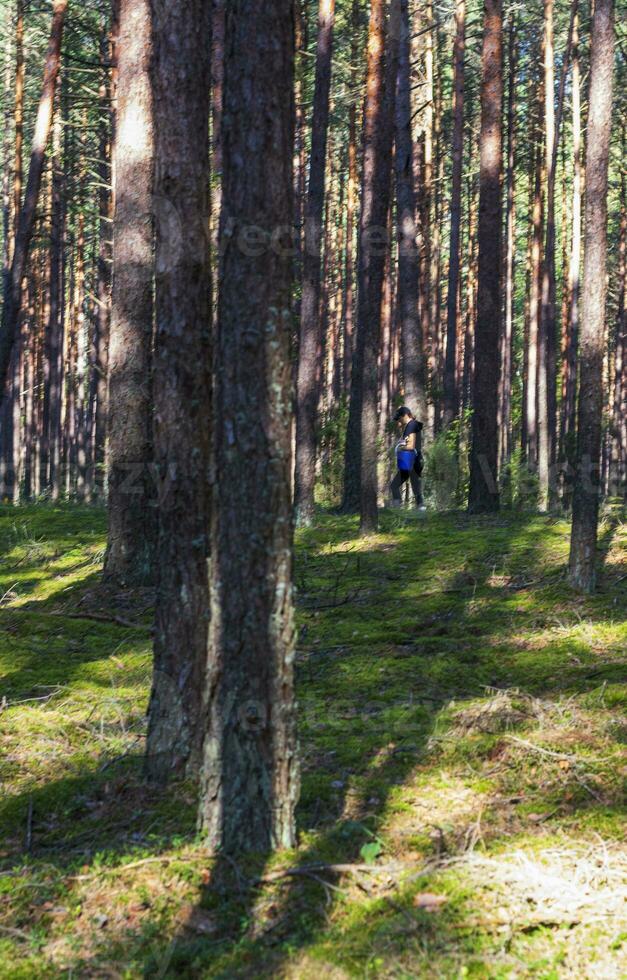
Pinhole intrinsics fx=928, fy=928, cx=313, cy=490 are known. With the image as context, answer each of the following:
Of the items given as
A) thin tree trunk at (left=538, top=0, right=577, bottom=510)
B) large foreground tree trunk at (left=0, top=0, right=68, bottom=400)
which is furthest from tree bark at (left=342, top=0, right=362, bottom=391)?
large foreground tree trunk at (left=0, top=0, right=68, bottom=400)

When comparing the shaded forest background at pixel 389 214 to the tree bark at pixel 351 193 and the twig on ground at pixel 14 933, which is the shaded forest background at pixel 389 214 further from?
the twig on ground at pixel 14 933

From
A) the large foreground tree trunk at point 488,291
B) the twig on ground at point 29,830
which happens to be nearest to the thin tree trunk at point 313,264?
the large foreground tree trunk at point 488,291

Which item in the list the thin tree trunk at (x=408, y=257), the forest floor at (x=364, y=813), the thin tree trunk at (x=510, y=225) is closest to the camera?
the forest floor at (x=364, y=813)

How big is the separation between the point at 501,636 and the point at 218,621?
171 inches

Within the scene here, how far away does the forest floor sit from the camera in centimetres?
345

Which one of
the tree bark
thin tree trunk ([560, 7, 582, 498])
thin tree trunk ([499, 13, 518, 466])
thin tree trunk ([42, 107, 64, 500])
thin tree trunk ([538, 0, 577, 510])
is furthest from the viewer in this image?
thin tree trunk ([42, 107, 64, 500])

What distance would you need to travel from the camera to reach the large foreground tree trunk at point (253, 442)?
3971 millimetres

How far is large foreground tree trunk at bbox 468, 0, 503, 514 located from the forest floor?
6125 mm

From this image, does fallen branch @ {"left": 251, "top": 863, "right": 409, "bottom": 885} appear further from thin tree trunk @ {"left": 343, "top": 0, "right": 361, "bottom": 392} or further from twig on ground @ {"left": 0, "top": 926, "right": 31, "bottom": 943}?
thin tree trunk @ {"left": 343, "top": 0, "right": 361, "bottom": 392}

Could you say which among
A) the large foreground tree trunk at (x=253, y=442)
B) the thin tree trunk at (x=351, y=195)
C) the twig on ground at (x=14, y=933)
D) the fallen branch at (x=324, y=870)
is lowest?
the twig on ground at (x=14, y=933)

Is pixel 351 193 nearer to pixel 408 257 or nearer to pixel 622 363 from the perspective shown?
pixel 622 363

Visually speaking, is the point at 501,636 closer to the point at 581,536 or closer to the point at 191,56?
the point at 581,536

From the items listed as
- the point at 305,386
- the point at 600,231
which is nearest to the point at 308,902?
the point at 600,231

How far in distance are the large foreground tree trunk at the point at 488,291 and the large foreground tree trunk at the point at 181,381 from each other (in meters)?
9.88
